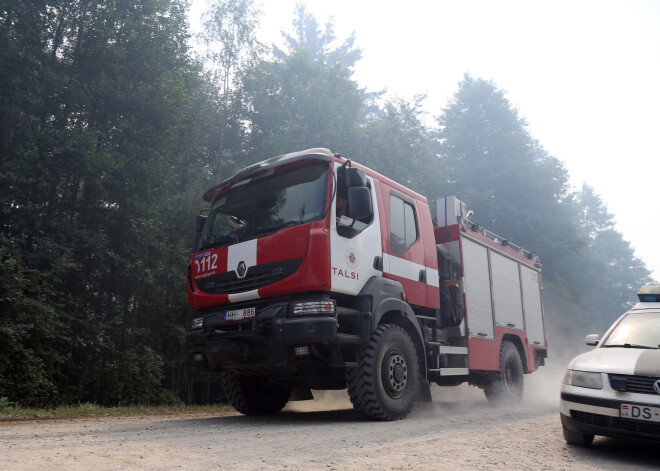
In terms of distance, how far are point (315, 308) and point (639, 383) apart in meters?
3.22

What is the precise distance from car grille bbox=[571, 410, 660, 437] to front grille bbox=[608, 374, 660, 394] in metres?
0.26

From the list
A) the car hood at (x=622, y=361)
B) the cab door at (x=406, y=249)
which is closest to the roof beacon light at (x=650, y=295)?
the car hood at (x=622, y=361)

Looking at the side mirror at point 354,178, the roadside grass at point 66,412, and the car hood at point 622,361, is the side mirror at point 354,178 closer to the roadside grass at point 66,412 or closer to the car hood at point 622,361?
Result: the car hood at point 622,361

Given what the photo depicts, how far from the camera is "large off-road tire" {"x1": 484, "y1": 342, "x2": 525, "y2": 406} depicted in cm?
1020

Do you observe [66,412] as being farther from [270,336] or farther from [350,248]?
[350,248]

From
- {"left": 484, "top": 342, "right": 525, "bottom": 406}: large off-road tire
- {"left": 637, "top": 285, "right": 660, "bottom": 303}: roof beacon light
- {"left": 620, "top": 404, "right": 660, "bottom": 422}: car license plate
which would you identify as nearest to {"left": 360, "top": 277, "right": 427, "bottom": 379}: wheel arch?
{"left": 637, "top": 285, "right": 660, "bottom": 303}: roof beacon light

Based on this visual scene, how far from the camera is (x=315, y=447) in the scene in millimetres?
4684

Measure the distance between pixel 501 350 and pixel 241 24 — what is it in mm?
18562

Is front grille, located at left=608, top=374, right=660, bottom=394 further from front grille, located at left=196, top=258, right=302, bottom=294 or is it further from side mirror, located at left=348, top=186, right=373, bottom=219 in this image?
front grille, located at left=196, top=258, right=302, bottom=294

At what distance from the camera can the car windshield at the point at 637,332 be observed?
525 centimetres

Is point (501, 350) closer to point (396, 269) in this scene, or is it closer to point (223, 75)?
point (396, 269)

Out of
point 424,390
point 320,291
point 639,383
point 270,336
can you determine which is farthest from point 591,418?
point 424,390

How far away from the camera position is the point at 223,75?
23531 millimetres

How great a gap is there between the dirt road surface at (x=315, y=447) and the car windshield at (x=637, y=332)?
3.29 feet
